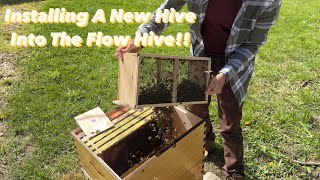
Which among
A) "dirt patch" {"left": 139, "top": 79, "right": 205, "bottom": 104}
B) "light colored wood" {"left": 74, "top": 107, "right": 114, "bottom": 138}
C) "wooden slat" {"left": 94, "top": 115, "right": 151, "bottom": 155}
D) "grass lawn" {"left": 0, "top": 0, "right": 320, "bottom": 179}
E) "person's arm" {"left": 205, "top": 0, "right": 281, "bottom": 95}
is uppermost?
"person's arm" {"left": 205, "top": 0, "right": 281, "bottom": 95}

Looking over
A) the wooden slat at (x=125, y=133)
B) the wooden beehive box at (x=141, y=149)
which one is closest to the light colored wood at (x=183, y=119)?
the wooden beehive box at (x=141, y=149)

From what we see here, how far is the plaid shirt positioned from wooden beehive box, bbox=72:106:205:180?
1.54 ft

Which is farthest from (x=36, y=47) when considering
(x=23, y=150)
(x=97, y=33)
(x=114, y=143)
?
(x=114, y=143)

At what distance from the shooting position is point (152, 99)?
2268mm

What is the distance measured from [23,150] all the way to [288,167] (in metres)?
2.86

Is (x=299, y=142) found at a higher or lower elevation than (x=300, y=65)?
lower

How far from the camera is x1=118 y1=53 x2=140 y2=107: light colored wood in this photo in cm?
215

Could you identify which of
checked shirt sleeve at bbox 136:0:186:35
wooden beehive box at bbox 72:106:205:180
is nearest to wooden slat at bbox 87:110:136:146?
wooden beehive box at bbox 72:106:205:180

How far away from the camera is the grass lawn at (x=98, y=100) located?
3.62 meters

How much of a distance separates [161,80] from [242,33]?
2.43ft

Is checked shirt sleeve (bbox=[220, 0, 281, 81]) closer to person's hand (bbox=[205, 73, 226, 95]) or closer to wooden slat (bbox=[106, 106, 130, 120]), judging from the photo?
person's hand (bbox=[205, 73, 226, 95])

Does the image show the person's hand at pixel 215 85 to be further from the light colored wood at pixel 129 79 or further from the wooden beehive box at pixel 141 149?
the light colored wood at pixel 129 79

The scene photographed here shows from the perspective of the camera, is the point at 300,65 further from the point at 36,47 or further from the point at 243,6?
the point at 36,47

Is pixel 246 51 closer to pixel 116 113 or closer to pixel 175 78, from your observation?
pixel 175 78
